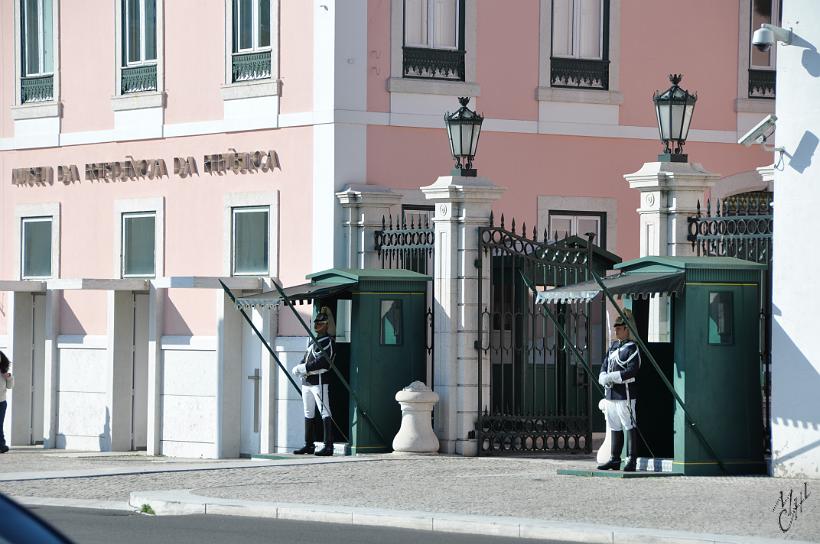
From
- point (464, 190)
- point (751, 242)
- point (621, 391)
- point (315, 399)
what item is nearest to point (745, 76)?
point (464, 190)

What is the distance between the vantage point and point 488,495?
48.9 ft

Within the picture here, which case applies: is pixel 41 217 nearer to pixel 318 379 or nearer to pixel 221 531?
pixel 318 379

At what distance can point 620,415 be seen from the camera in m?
16.7

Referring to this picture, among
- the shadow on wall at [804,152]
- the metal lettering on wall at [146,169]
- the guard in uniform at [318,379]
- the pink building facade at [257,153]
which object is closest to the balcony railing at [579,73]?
the pink building facade at [257,153]

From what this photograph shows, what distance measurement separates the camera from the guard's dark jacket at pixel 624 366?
16453 mm

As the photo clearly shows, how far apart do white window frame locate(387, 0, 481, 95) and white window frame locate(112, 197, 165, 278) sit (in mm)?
4331

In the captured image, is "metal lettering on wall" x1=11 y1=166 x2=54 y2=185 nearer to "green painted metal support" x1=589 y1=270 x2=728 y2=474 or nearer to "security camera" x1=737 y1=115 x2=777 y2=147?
"green painted metal support" x1=589 y1=270 x2=728 y2=474

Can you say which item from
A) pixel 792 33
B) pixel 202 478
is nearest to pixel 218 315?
pixel 202 478

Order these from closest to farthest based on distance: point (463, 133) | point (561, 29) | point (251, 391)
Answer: point (463, 133) < point (251, 391) < point (561, 29)

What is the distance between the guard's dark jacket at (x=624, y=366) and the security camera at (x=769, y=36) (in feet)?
10.1

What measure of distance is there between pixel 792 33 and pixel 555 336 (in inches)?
229

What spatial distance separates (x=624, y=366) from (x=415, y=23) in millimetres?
7837

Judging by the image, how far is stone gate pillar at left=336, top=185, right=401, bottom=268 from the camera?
71.4 ft

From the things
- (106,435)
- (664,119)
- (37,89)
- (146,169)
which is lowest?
(106,435)
